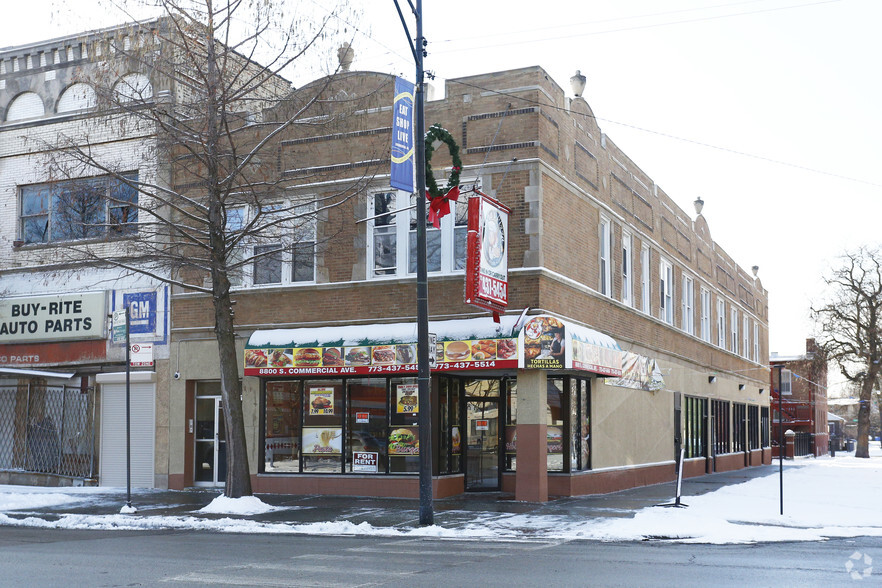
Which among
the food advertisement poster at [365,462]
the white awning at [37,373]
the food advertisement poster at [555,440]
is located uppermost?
the white awning at [37,373]

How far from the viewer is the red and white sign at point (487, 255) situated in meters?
17.2

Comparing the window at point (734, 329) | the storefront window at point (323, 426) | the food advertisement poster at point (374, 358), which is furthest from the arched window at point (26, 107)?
the window at point (734, 329)

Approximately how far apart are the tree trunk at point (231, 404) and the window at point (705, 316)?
66.0 ft

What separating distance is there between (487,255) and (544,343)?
83.0 inches

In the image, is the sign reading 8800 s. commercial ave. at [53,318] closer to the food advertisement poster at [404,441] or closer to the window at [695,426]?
the food advertisement poster at [404,441]

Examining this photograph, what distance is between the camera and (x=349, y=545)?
13.1 meters

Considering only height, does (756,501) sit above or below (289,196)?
below

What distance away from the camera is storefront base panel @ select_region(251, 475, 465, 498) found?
19.5 metres

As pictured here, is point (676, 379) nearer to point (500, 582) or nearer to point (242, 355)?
point (242, 355)

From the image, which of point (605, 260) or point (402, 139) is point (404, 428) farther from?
point (605, 260)

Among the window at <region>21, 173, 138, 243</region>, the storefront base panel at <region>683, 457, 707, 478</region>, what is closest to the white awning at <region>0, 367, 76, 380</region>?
the window at <region>21, 173, 138, 243</region>

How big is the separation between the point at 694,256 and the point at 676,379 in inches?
215

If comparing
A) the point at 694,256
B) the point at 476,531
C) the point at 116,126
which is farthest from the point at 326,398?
the point at 694,256

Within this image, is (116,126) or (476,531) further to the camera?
(116,126)
